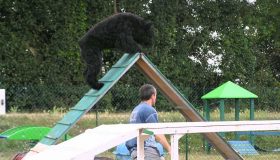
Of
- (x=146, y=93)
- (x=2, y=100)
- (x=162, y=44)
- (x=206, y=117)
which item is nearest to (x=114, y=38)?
(x=146, y=93)

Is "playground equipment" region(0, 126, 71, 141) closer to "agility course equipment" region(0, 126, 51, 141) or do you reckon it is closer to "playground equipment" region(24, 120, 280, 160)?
"agility course equipment" region(0, 126, 51, 141)

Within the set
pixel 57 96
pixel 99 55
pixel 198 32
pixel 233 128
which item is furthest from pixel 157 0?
pixel 233 128

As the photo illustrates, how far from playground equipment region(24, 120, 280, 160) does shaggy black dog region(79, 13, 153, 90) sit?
3.13 m

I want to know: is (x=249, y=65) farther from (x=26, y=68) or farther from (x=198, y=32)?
(x=26, y=68)

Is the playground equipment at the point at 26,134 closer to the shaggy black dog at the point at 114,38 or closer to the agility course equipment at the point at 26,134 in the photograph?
the agility course equipment at the point at 26,134

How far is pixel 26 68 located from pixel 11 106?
A: 188 inches

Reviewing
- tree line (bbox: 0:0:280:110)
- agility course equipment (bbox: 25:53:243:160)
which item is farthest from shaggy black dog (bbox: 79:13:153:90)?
tree line (bbox: 0:0:280:110)

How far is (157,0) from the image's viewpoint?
81.8ft

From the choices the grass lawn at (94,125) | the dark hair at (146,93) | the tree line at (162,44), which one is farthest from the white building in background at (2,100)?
the dark hair at (146,93)

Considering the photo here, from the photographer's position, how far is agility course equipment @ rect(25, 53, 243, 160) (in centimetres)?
789

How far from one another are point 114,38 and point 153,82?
2.99 ft

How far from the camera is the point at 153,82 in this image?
338 inches

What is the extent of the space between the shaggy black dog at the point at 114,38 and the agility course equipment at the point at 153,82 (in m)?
0.16

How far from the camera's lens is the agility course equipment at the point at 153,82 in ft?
25.9
